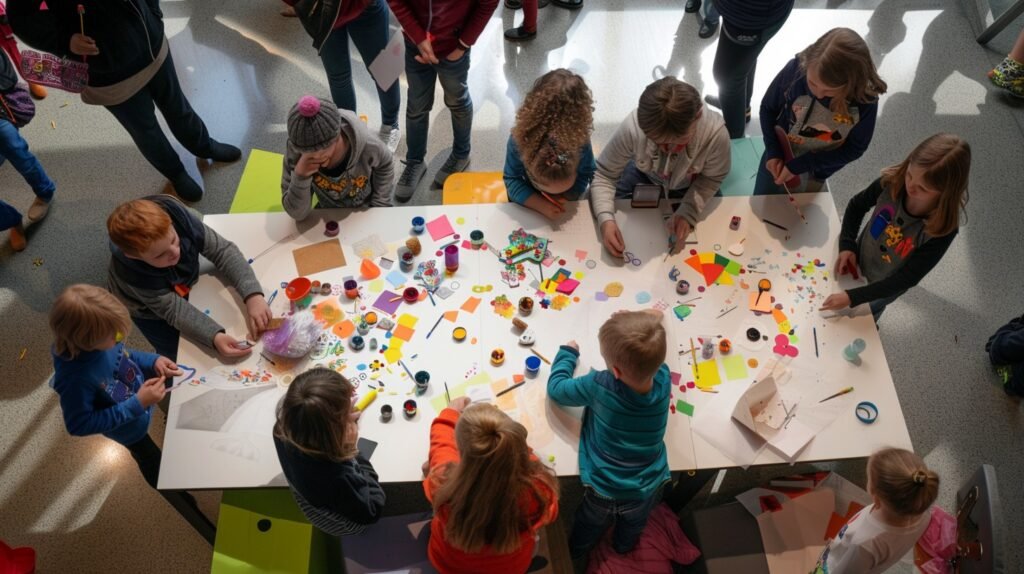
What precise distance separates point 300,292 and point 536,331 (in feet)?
2.54

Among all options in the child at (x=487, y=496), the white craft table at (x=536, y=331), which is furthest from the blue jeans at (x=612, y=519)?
the child at (x=487, y=496)

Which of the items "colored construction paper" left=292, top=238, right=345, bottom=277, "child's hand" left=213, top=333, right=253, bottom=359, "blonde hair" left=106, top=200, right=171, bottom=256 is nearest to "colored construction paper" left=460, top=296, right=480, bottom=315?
"colored construction paper" left=292, top=238, right=345, bottom=277

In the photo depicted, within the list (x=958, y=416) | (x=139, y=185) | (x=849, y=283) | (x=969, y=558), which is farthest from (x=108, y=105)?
(x=958, y=416)

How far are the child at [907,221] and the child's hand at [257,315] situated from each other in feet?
5.88

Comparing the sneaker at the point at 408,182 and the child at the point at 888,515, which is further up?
the child at the point at 888,515

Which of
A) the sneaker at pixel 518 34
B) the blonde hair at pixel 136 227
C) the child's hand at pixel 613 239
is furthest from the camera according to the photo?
the sneaker at pixel 518 34

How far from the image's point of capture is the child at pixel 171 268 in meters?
1.99

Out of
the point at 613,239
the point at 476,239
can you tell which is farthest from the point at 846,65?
the point at 476,239

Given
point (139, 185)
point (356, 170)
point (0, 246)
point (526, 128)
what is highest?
point (526, 128)

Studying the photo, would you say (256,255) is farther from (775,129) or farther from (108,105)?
(775,129)

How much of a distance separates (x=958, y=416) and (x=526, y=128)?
82.2 inches

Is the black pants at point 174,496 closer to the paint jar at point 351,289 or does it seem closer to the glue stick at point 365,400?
the glue stick at point 365,400

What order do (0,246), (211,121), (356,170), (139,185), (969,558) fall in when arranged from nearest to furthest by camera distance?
(969,558), (356,170), (0,246), (139,185), (211,121)

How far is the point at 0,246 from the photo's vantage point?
10.3 feet
